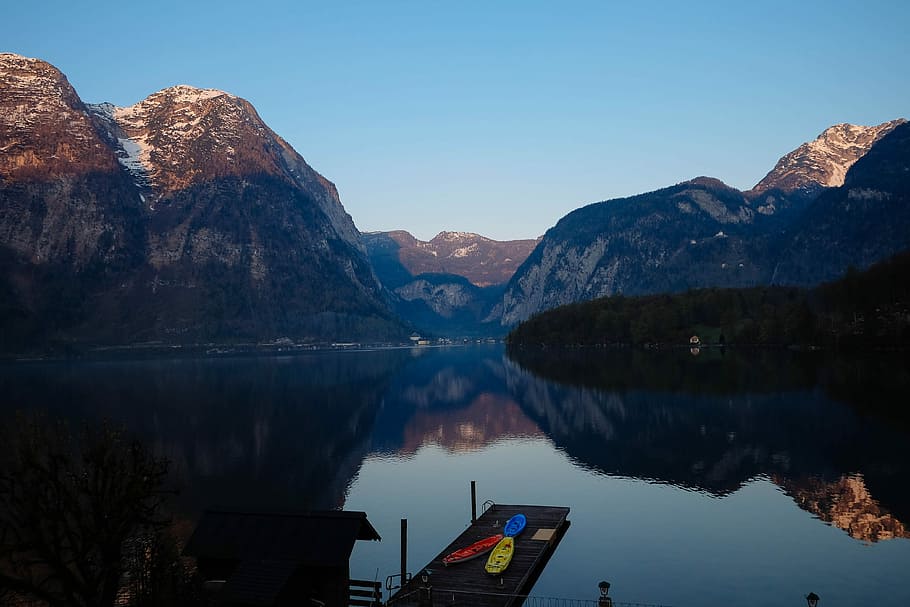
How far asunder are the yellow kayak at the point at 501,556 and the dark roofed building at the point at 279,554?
8.26 m

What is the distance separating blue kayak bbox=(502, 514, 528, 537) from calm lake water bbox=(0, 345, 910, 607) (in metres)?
3.03

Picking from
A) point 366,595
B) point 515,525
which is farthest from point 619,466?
point 366,595

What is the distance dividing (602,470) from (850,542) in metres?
29.8

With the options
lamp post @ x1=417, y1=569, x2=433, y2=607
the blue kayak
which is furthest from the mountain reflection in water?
lamp post @ x1=417, y1=569, x2=433, y2=607

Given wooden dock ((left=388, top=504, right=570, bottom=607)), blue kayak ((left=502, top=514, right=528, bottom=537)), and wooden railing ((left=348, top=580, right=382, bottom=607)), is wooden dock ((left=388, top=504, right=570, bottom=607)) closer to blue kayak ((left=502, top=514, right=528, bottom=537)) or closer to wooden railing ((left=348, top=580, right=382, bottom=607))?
blue kayak ((left=502, top=514, right=528, bottom=537))

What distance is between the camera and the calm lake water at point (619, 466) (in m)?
46.3

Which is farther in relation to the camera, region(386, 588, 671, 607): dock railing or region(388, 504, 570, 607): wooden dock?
region(388, 504, 570, 607): wooden dock

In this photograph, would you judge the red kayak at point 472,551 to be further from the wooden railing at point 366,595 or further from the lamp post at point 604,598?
the lamp post at point 604,598

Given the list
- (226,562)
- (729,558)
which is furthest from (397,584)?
(729,558)

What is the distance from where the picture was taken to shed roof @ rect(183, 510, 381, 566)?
3575 cm

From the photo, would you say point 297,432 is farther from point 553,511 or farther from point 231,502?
point 553,511

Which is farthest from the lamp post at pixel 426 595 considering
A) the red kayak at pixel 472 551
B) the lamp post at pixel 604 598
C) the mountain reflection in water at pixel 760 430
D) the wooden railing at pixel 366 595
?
the mountain reflection in water at pixel 760 430

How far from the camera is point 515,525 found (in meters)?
51.0

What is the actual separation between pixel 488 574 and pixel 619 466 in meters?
39.4
